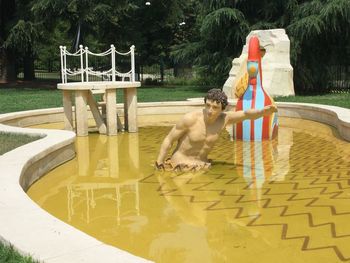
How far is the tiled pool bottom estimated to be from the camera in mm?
3842

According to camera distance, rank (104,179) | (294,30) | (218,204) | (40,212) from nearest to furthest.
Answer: (40,212)
(218,204)
(104,179)
(294,30)

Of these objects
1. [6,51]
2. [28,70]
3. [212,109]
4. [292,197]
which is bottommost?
[292,197]

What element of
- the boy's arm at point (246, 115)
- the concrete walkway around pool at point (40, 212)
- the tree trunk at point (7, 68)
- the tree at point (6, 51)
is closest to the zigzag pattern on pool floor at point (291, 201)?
the boy's arm at point (246, 115)

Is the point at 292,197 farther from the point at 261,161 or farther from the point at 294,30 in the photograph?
the point at 294,30

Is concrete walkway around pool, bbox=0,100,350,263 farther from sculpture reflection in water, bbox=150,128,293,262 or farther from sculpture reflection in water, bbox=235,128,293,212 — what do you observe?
sculpture reflection in water, bbox=235,128,293,212

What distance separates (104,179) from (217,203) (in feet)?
6.12

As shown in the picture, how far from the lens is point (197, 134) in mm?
6578

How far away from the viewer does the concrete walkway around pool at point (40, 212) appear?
2.89 m

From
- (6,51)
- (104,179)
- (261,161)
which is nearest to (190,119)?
(104,179)

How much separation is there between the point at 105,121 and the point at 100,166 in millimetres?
3985

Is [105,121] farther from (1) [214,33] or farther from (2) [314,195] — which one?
(1) [214,33]

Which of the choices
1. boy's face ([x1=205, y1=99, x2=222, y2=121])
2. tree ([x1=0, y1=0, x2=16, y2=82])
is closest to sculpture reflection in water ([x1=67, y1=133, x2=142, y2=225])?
boy's face ([x1=205, y1=99, x2=222, y2=121])

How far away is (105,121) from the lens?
36.7 feet

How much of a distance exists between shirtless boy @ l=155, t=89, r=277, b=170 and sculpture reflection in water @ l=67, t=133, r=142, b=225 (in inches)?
21.5
